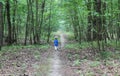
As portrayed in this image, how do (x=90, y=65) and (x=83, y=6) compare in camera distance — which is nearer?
(x=90, y=65)

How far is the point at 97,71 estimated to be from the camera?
37.4 feet

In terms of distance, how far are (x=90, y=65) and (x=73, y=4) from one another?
41.1ft

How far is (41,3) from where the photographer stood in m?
32.3

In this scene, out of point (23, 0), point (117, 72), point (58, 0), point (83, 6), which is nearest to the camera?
point (117, 72)

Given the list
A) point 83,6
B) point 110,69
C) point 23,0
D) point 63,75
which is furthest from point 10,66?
point 23,0

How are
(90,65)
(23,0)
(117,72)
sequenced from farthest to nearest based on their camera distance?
(23,0), (90,65), (117,72)

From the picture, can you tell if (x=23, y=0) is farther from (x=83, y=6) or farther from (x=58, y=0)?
(x=83, y=6)

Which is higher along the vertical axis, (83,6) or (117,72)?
(83,6)

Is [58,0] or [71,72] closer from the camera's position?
[71,72]

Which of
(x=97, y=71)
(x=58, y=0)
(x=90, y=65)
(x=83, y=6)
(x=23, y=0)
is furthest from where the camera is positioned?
(x=58, y=0)

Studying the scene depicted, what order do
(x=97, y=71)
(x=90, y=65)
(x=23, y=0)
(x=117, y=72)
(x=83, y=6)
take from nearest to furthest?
(x=117, y=72) → (x=97, y=71) → (x=90, y=65) → (x=83, y=6) → (x=23, y=0)

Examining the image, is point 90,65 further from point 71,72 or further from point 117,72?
point 117,72

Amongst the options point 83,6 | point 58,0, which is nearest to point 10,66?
point 83,6

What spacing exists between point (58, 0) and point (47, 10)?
2.77m
